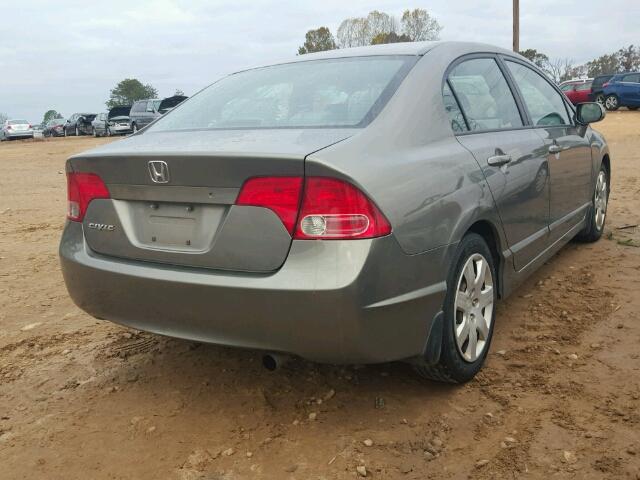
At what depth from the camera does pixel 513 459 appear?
2.31 metres

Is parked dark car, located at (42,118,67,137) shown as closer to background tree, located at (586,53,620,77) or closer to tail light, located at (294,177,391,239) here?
tail light, located at (294,177,391,239)

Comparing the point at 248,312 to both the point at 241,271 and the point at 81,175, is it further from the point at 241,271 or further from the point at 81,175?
the point at 81,175

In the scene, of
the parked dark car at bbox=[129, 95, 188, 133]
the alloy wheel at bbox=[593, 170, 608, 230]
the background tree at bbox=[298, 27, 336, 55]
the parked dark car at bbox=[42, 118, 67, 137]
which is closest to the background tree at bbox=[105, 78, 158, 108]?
the background tree at bbox=[298, 27, 336, 55]

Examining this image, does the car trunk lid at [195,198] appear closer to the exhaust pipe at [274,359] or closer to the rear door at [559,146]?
the exhaust pipe at [274,359]

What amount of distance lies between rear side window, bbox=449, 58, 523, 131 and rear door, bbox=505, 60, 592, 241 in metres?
0.24

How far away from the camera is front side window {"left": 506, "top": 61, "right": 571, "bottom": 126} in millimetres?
3852

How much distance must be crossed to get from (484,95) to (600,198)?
2455 millimetres

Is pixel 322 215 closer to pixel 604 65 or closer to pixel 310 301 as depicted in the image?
pixel 310 301

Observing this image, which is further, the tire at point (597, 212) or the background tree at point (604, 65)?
the background tree at point (604, 65)

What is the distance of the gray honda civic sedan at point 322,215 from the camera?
7.29 feet

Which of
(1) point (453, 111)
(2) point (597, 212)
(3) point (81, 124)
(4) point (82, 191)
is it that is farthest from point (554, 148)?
(3) point (81, 124)

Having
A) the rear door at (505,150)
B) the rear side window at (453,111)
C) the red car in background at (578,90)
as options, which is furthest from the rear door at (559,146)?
the red car in background at (578,90)

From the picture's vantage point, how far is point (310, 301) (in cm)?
221

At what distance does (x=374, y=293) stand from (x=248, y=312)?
1.56ft
